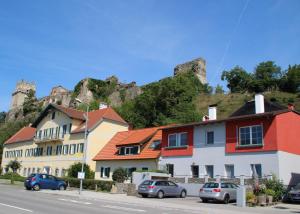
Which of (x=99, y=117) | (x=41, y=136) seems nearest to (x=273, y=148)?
(x=99, y=117)

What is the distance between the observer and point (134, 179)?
32.9 m

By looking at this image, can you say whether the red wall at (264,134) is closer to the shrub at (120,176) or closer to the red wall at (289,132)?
the red wall at (289,132)

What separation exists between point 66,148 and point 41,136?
924 cm

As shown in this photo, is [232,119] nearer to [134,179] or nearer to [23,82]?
[134,179]

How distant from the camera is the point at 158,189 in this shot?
89.6 ft

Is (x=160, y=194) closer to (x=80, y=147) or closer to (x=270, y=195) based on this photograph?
(x=270, y=195)

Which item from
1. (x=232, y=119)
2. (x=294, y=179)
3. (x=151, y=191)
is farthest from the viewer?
(x=232, y=119)

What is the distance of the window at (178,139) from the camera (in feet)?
117

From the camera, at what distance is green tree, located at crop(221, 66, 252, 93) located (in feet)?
309

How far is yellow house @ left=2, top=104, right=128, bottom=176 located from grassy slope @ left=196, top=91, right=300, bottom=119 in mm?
23287

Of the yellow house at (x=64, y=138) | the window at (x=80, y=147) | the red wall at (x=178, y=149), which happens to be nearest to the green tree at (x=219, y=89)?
the yellow house at (x=64, y=138)

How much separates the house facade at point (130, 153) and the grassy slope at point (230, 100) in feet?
86.2

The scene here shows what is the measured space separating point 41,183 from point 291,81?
64819 millimetres

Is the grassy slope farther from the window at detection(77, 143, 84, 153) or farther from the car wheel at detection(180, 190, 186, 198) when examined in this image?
the car wheel at detection(180, 190, 186, 198)
